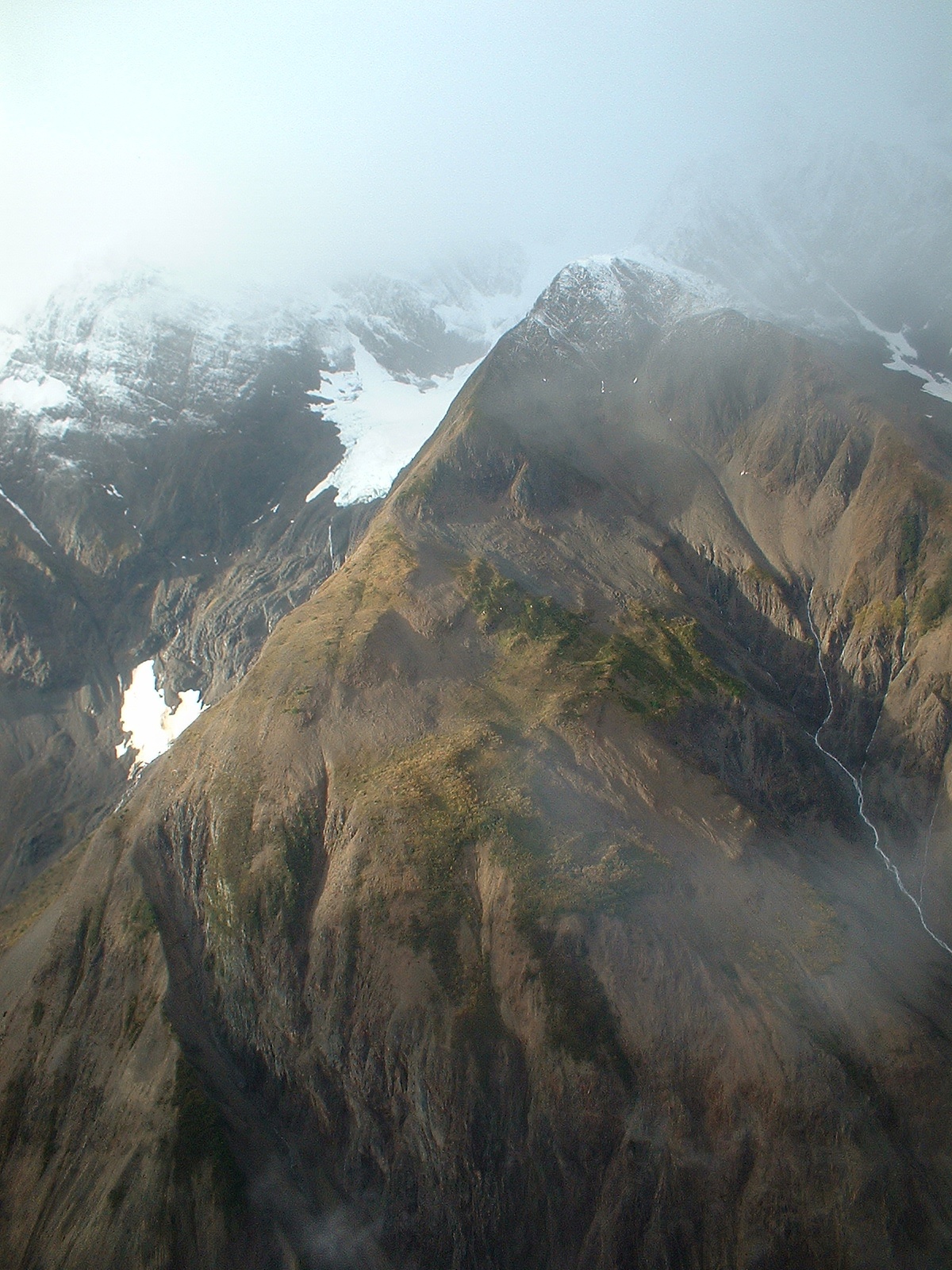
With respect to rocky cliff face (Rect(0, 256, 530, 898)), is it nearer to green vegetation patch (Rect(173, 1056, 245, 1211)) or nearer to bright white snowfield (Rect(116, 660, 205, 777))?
bright white snowfield (Rect(116, 660, 205, 777))

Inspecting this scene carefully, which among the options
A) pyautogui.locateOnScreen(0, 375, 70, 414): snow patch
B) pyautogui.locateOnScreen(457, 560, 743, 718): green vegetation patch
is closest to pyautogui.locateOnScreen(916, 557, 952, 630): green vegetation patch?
pyautogui.locateOnScreen(457, 560, 743, 718): green vegetation patch

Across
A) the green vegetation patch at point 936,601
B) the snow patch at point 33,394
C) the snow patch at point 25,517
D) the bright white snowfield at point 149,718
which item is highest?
the snow patch at point 33,394

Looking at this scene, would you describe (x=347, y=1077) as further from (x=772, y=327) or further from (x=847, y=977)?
(x=772, y=327)

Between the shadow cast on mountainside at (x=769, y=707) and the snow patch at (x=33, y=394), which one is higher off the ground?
the snow patch at (x=33, y=394)

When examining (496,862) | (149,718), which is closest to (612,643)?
(496,862)

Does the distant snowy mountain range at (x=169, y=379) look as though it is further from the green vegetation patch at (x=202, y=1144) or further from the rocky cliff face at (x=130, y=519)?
the green vegetation patch at (x=202, y=1144)

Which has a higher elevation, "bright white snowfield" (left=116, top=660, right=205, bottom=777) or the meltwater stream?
"bright white snowfield" (left=116, top=660, right=205, bottom=777)

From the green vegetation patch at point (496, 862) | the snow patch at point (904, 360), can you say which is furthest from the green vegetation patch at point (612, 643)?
the snow patch at point (904, 360)
